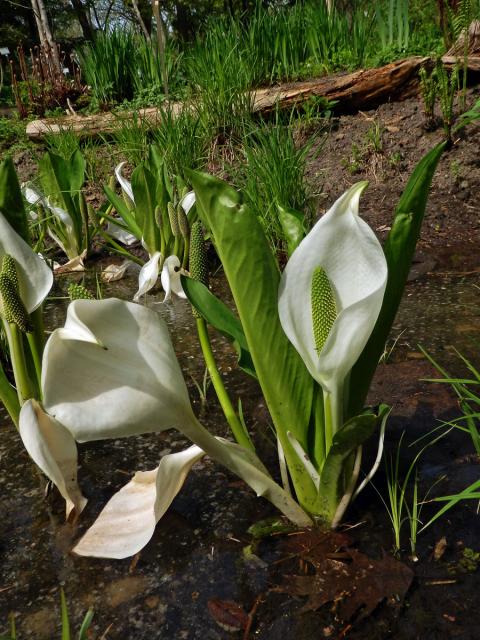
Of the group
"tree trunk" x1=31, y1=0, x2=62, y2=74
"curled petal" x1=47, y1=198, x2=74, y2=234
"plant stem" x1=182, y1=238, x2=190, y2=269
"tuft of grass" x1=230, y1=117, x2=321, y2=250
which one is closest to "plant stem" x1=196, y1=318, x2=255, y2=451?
"plant stem" x1=182, y1=238, x2=190, y2=269

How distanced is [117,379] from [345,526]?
48 cm

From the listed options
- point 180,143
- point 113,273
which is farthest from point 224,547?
point 180,143

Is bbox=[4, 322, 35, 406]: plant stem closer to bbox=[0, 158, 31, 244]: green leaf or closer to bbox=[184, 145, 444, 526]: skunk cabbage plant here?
bbox=[0, 158, 31, 244]: green leaf

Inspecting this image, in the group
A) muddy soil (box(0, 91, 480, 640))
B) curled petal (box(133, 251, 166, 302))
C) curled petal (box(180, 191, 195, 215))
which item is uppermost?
curled petal (box(180, 191, 195, 215))

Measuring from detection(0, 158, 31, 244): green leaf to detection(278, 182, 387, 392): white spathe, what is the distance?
532 millimetres

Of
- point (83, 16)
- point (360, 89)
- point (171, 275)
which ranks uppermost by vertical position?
point (83, 16)

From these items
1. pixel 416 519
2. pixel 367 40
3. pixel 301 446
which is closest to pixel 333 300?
pixel 301 446

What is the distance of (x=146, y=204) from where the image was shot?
90.7 inches

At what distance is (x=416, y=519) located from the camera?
863 millimetres

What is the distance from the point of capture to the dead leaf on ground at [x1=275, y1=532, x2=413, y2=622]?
808 mm

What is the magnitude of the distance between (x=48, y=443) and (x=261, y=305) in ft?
1.17

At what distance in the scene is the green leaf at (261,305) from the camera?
0.73 metres

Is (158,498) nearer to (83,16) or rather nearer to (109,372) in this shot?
(109,372)

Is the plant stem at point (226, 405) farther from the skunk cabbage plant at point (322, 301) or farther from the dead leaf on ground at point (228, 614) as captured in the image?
the dead leaf on ground at point (228, 614)
